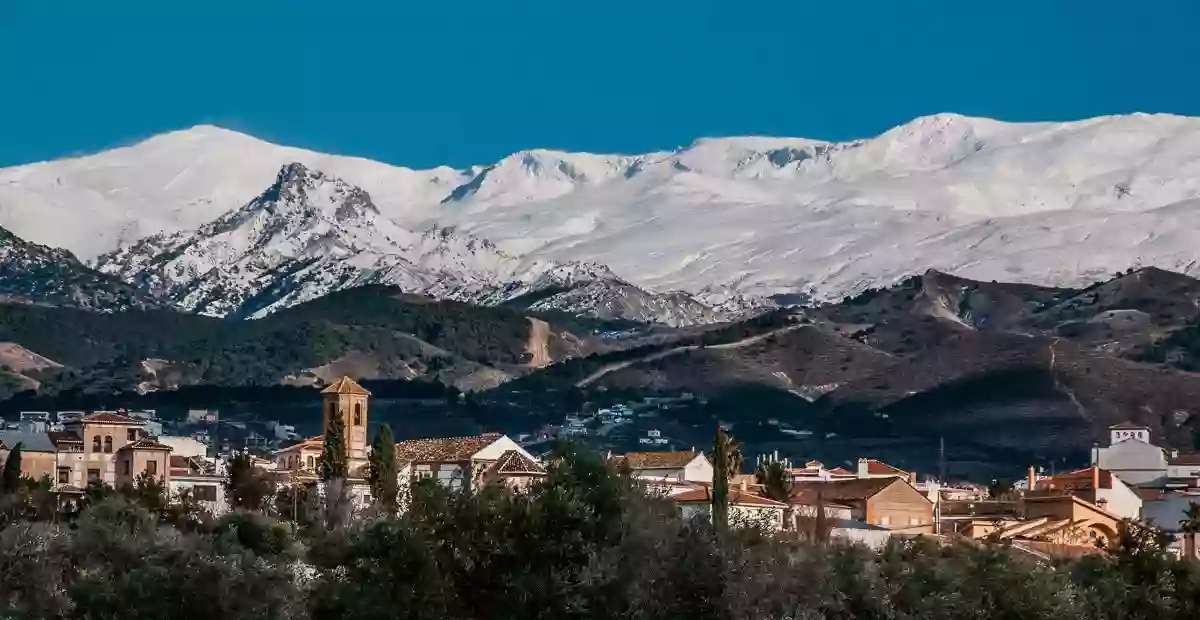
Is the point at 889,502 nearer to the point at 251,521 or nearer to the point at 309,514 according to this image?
the point at 309,514

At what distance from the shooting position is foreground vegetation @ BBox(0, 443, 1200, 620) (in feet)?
149

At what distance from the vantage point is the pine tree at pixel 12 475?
9019 centimetres

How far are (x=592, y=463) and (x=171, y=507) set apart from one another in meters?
42.2

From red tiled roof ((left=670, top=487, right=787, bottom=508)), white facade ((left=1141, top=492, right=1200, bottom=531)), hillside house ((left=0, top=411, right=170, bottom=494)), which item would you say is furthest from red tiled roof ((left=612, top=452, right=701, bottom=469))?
hillside house ((left=0, top=411, right=170, bottom=494))

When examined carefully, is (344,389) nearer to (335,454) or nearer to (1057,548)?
(335,454)

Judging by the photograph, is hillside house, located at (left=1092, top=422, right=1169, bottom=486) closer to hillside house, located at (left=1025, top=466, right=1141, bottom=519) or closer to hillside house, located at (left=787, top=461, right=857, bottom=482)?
hillside house, located at (left=787, top=461, right=857, bottom=482)

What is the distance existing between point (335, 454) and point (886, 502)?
80.4 ft

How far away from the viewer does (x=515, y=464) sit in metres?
107

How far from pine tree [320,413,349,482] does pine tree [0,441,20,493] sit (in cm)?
1404

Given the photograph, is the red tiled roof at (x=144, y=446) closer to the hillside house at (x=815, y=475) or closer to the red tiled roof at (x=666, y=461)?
the red tiled roof at (x=666, y=461)

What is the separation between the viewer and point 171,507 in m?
86.5

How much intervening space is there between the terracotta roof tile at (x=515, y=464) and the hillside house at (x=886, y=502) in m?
12.6

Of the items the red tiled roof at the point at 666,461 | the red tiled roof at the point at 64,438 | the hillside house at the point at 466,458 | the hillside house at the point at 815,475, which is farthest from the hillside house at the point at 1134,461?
the red tiled roof at the point at 64,438

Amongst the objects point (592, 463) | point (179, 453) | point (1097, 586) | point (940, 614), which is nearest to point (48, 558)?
point (592, 463)
